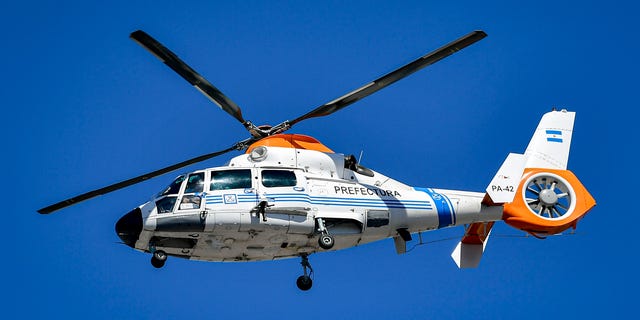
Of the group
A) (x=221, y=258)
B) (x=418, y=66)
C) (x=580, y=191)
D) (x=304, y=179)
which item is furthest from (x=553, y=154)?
(x=221, y=258)

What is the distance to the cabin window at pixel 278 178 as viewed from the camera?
758 inches

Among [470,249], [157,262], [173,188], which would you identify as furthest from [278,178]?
[470,249]

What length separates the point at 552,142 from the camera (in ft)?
74.6

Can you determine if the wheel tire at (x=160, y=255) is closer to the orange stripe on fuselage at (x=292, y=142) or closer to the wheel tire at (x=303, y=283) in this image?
the wheel tire at (x=303, y=283)

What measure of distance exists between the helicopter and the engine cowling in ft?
0.08

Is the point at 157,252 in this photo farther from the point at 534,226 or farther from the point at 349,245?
the point at 534,226

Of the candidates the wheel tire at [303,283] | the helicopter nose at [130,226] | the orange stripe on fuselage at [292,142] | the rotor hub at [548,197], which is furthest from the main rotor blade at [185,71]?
the rotor hub at [548,197]

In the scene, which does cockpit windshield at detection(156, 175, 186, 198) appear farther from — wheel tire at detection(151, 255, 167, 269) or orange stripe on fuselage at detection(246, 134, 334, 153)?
orange stripe on fuselage at detection(246, 134, 334, 153)

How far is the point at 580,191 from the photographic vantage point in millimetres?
21703

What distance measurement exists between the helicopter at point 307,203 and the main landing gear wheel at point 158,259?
0.02 m

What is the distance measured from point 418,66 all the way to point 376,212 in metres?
3.18

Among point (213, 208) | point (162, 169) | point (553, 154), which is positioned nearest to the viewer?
point (213, 208)

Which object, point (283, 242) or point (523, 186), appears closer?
point (283, 242)

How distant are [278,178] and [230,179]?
40.1 inches
